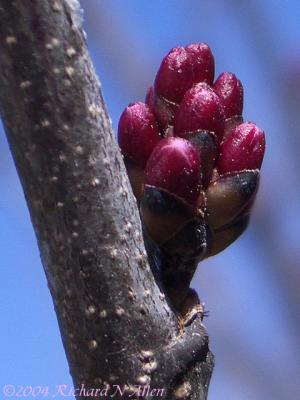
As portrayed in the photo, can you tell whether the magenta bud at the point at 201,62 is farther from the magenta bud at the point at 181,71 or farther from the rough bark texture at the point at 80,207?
the rough bark texture at the point at 80,207

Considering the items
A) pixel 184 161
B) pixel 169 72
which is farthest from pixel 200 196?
pixel 169 72

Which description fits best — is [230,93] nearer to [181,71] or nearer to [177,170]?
[181,71]

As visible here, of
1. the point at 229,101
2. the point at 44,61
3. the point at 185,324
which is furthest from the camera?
the point at 229,101

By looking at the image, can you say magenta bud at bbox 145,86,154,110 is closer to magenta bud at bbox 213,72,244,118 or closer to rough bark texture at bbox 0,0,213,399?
magenta bud at bbox 213,72,244,118

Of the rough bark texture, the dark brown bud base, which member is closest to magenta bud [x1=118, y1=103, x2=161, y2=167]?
the dark brown bud base

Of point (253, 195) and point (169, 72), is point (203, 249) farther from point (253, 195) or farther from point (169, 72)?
point (169, 72)

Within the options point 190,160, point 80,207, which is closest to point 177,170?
point 190,160
